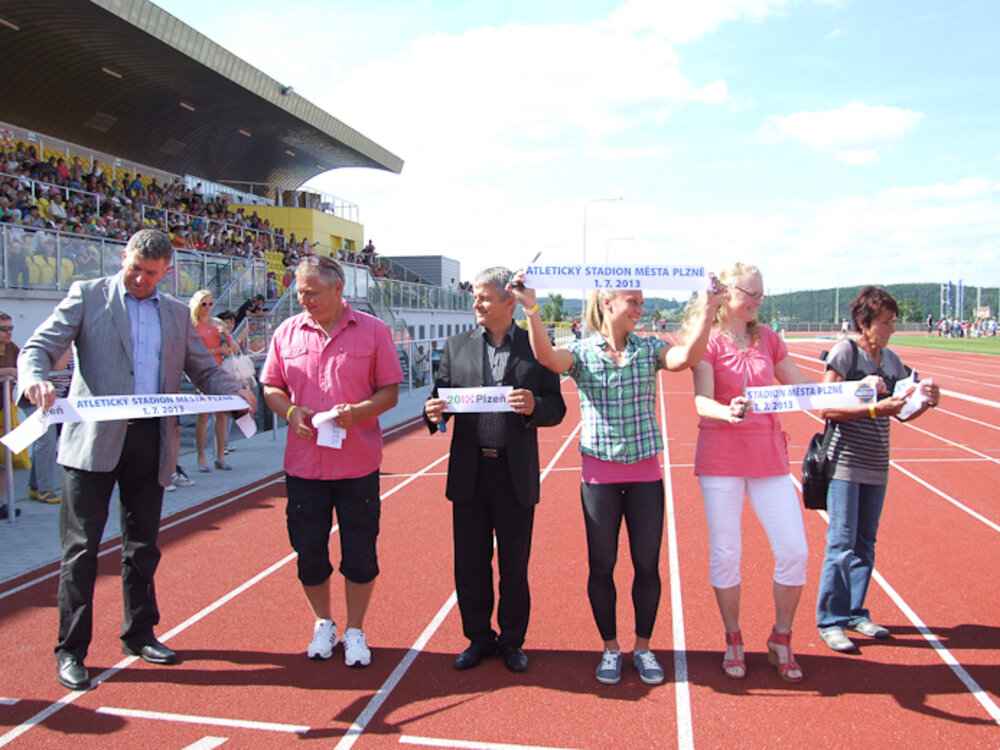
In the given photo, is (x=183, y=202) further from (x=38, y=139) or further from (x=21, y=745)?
(x=21, y=745)

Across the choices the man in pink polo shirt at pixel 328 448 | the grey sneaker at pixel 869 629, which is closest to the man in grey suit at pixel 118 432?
the man in pink polo shirt at pixel 328 448

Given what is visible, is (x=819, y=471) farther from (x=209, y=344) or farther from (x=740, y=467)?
(x=209, y=344)

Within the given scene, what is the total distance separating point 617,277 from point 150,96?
29853 millimetres

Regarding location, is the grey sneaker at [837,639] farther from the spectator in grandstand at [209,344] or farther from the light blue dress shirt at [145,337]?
the spectator in grandstand at [209,344]

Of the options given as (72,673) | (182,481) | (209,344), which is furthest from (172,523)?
(72,673)

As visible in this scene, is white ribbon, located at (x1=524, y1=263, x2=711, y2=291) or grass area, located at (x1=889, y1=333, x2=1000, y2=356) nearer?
white ribbon, located at (x1=524, y1=263, x2=711, y2=291)

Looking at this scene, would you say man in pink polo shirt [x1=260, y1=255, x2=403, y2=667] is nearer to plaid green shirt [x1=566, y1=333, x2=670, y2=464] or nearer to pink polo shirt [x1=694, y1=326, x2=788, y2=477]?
plaid green shirt [x1=566, y1=333, x2=670, y2=464]

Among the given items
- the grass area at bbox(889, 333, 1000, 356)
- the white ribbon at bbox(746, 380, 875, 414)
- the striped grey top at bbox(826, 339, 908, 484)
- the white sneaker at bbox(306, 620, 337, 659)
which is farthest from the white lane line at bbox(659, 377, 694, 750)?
the grass area at bbox(889, 333, 1000, 356)

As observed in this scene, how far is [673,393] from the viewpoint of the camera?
764 inches

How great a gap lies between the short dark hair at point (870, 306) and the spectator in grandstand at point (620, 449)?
106cm

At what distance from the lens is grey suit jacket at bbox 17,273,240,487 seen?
3.46 metres

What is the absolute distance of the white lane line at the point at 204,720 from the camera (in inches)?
123

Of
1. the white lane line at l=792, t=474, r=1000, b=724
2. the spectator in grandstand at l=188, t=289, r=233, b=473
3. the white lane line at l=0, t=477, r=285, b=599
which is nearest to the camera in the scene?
the white lane line at l=792, t=474, r=1000, b=724

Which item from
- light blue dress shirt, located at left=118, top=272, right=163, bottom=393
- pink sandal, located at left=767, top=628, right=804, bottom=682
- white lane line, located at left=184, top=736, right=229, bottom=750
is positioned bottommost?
white lane line, located at left=184, top=736, right=229, bottom=750
